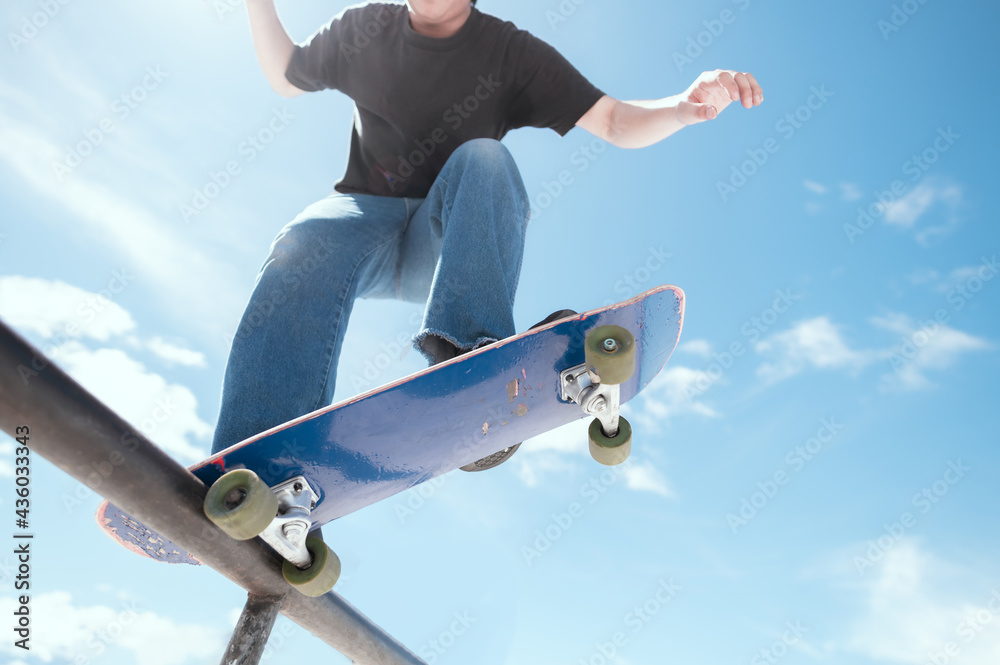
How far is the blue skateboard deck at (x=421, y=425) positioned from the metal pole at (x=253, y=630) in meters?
0.27

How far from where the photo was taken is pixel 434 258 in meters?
2.62

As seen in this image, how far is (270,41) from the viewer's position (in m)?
3.05

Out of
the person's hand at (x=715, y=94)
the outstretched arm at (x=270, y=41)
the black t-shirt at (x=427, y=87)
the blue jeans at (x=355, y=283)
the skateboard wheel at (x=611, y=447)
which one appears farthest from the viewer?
the outstretched arm at (x=270, y=41)

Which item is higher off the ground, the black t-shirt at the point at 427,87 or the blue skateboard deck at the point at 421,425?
the black t-shirt at the point at 427,87

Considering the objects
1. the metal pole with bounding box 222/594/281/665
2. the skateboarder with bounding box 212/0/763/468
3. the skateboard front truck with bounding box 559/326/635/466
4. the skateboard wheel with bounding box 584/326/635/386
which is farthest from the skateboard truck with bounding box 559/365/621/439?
the metal pole with bounding box 222/594/281/665

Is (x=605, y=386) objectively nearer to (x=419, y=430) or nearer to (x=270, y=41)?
(x=419, y=430)

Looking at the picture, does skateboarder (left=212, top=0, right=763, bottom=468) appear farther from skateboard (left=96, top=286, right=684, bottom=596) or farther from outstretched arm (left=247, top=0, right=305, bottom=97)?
skateboard (left=96, top=286, right=684, bottom=596)

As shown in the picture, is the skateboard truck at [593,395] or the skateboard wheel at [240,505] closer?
the skateboard wheel at [240,505]

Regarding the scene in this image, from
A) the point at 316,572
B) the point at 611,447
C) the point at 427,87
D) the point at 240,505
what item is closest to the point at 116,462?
the point at 240,505

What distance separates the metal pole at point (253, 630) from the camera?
1.86 m

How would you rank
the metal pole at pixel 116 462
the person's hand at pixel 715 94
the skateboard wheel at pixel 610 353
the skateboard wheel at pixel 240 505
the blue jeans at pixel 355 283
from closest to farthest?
the metal pole at pixel 116 462 → the skateboard wheel at pixel 240 505 → the skateboard wheel at pixel 610 353 → the blue jeans at pixel 355 283 → the person's hand at pixel 715 94

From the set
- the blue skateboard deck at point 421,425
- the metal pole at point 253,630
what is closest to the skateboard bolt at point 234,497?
the blue skateboard deck at point 421,425

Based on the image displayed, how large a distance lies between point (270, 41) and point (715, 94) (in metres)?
2.06

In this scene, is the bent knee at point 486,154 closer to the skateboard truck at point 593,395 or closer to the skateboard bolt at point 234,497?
the skateboard truck at point 593,395
